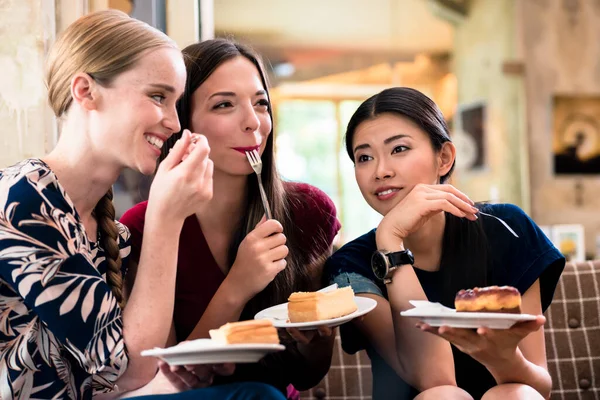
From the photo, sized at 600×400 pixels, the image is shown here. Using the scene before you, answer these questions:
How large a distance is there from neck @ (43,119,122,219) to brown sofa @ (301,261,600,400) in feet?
3.65

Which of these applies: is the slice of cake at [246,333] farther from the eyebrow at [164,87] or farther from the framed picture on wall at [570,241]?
the framed picture on wall at [570,241]

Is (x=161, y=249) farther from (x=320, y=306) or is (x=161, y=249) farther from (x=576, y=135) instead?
(x=576, y=135)

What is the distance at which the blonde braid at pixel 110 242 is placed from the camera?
58.1 inches

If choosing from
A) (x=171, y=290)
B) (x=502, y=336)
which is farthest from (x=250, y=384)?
(x=502, y=336)

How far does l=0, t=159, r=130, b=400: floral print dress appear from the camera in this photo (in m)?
1.21

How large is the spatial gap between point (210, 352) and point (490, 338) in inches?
21.2

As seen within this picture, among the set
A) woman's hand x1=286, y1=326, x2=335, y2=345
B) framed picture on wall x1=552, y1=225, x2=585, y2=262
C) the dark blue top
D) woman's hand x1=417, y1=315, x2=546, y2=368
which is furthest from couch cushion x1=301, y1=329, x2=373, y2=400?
framed picture on wall x1=552, y1=225, x2=585, y2=262

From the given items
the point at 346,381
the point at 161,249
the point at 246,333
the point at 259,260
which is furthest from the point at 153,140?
the point at 346,381

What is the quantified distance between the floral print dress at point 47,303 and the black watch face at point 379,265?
0.65m

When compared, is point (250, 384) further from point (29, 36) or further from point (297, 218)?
point (29, 36)

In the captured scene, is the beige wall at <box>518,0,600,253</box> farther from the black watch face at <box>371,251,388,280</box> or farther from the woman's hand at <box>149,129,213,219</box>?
the woman's hand at <box>149,129,213,219</box>

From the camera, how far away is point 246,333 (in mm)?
1160

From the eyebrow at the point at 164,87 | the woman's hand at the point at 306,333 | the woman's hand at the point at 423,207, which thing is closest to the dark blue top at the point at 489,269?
the woman's hand at the point at 423,207

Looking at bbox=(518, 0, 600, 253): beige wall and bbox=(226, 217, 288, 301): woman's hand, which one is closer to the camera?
bbox=(226, 217, 288, 301): woman's hand
